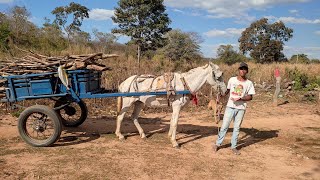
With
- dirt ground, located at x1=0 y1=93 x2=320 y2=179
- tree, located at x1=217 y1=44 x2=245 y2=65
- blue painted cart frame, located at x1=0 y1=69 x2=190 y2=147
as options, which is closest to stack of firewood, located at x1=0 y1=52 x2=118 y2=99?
blue painted cart frame, located at x1=0 y1=69 x2=190 y2=147

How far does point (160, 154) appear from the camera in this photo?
6.87m

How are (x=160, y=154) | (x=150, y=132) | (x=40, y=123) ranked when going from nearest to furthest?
1. (x=160, y=154)
2. (x=40, y=123)
3. (x=150, y=132)

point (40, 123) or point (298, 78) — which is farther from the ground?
point (298, 78)

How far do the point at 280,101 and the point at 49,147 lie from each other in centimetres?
1174

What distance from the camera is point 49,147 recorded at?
7023 millimetres

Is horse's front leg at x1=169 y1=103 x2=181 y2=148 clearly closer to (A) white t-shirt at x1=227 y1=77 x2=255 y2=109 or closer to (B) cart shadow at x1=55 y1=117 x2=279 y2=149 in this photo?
(B) cart shadow at x1=55 y1=117 x2=279 y2=149

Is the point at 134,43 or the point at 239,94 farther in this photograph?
the point at 134,43

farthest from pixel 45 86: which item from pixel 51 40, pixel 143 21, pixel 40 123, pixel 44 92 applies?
pixel 143 21

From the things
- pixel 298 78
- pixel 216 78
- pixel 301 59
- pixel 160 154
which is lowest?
pixel 160 154

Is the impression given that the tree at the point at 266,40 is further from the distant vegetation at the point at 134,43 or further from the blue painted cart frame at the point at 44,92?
the blue painted cart frame at the point at 44,92

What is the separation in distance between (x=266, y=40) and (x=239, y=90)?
3957 cm

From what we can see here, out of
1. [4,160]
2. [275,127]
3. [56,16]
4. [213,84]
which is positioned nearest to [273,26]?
[56,16]

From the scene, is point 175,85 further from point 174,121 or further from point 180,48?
point 180,48

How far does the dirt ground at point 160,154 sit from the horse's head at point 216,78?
4.87 ft
